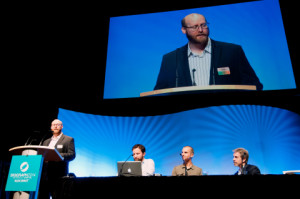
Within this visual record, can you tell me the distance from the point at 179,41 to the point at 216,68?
0.81 meters

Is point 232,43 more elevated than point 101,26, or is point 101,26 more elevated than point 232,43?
point 101,26

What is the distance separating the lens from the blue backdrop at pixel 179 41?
4.19 meters

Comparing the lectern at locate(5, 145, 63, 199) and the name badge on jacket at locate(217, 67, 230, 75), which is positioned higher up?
the name badge on jacket at locate(217, 67, 230, 75)

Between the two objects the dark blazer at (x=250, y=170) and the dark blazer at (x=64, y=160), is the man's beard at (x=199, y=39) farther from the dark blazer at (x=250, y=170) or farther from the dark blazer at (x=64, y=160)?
the dark blazer at (x=64, y=160)

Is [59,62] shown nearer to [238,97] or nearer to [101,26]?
[101,26]

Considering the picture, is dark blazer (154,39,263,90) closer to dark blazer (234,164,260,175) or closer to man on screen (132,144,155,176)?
man on screen (132,144,155,176)

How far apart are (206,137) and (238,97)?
2.76 feet

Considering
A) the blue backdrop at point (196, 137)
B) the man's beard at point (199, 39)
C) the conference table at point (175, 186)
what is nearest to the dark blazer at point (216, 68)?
the man's beard at point (199, 39)

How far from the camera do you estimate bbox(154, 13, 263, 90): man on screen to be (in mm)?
4230

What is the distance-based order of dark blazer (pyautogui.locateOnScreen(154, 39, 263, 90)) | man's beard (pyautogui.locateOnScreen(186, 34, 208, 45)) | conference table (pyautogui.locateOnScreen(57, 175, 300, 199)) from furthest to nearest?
man's beard (pyautogui.locateOnScreen(186, 34, 208, 45))
dark blazer (pyautogui.locateOnScreen(154, 39, 263, 90))
conference table (pyautogui.locateOnScreen(57, 175, 300, 199))

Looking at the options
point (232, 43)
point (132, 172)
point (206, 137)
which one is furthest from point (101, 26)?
point (132, 172)

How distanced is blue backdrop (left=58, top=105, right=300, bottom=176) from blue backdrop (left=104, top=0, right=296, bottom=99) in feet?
2.26

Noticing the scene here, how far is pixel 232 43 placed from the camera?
4.46 meters

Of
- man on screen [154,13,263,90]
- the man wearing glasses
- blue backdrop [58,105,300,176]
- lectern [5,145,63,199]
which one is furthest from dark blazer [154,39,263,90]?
lectern [5,145,63,199]
